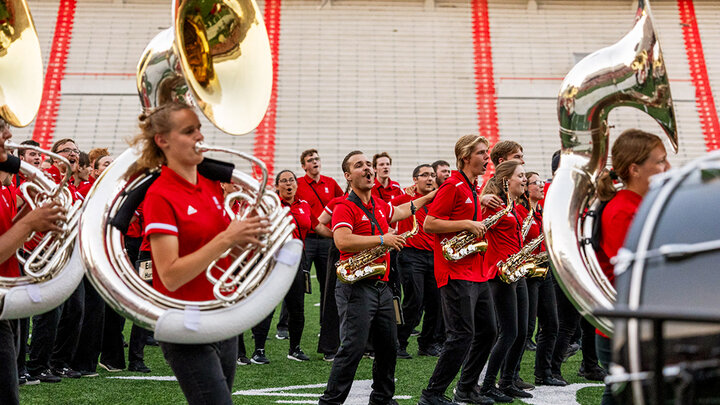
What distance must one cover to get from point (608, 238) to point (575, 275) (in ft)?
0.65

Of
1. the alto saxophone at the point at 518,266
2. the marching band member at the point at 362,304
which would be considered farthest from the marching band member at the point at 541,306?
the marching band member at the point at 362,304

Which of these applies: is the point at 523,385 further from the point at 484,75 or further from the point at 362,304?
the point at 484,75

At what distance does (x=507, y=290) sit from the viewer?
5.53m

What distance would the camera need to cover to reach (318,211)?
8547mm

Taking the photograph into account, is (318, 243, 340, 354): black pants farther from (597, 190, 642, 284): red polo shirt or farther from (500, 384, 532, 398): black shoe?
(597, 190, 642, 284): red polo shirt

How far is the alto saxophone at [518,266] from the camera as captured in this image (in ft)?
18.0

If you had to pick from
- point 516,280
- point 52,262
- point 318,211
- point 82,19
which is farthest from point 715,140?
point 52,262

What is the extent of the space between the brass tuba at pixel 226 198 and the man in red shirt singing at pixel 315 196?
176 inches

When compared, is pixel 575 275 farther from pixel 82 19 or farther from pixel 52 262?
pixel 82 19

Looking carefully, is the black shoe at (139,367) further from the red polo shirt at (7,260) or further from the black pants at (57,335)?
the red polo shirt at (7,260)

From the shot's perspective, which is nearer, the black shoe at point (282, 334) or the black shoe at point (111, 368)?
the black shoe at point (111, 368)

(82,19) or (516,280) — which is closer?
(516,280)

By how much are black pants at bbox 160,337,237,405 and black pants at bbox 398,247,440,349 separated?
4555mm

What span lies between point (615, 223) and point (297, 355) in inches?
173
